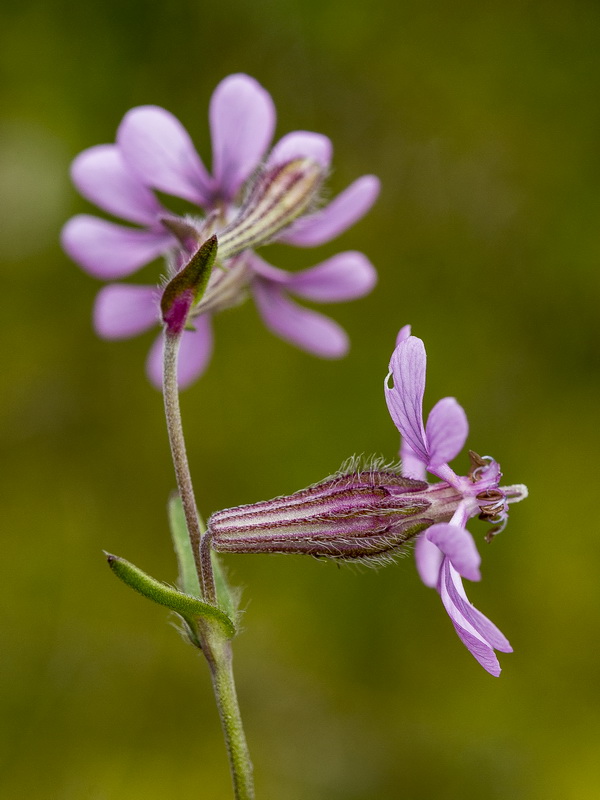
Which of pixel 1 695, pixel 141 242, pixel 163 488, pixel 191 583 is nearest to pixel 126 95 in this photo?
pixel 163 488

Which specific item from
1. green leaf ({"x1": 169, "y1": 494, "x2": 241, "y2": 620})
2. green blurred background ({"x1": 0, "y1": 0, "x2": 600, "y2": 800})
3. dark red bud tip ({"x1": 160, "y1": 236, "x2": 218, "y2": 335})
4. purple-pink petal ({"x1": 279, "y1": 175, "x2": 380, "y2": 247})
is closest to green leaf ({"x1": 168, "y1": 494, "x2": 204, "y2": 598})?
green leaf ({"x1": 169, "y1": 494, "x2": 241, "y2": 620})

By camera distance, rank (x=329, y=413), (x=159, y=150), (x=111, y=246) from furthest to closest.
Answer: (x=329, y=413), (x=111, y=246), (x=159, y=150)

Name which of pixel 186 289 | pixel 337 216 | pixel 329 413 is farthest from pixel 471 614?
pixel 329 413

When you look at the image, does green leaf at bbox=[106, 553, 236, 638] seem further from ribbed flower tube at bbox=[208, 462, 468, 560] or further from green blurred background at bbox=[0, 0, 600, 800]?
green blurred background at bbox=[0, 0, 600, 800]

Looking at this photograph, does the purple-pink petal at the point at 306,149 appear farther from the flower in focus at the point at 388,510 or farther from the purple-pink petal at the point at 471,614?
the purple-pink petal at the point at 471,614

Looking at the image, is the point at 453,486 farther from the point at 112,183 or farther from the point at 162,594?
the point at 112,183

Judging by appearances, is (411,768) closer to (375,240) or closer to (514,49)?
(375,240)
